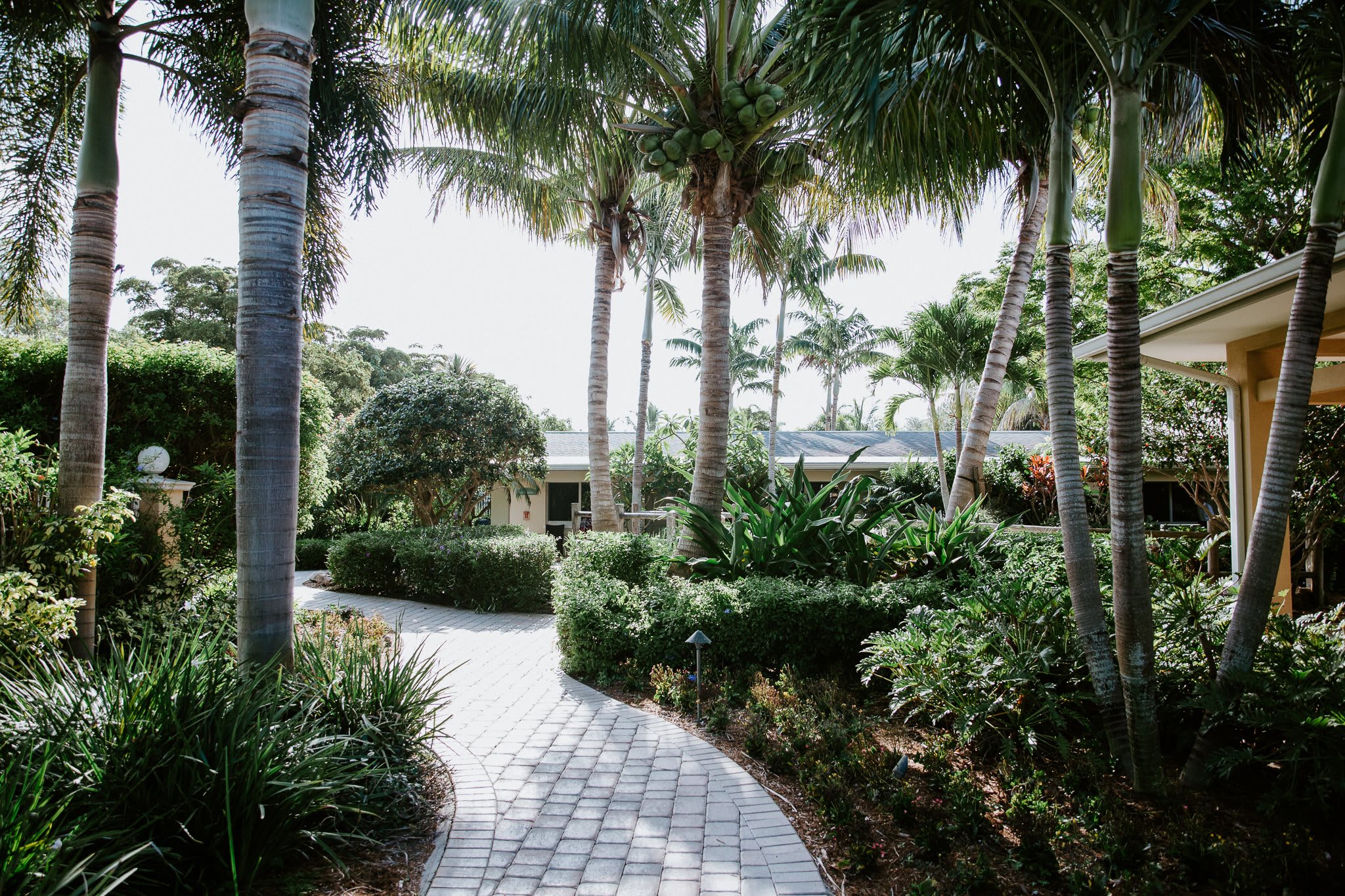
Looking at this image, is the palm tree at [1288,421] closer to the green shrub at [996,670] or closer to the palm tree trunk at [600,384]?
the green shrub at [996,670]

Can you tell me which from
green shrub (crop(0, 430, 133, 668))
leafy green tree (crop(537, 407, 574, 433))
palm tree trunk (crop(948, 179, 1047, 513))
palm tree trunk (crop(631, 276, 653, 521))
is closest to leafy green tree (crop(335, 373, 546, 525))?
palm tree trunk (crop(631, 276, 653, 521))

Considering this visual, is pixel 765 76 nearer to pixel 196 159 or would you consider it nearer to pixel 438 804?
pixel 196 159

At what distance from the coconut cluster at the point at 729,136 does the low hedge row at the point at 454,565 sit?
623cm

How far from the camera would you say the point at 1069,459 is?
4.13 m

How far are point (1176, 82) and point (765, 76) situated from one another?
454cm

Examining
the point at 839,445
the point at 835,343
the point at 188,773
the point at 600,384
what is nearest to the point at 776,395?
the point at 839,445

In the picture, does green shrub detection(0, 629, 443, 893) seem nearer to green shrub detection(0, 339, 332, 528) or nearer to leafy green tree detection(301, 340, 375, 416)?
green shrub detection(0, 339, 332, 528)

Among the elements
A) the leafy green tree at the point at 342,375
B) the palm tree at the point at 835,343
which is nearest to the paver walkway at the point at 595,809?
the leafy green tree at the point at 342,375

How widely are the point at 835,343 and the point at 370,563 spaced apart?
27608 millimetres

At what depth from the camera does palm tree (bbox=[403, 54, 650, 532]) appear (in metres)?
8.40

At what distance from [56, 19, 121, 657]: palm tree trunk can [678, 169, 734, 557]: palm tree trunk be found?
5.67 metres

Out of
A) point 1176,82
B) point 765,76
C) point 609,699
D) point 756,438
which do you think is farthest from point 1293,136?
point 756,438

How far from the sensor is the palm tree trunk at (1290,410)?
3.45 m

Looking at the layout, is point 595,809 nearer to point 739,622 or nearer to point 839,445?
point 739,622
